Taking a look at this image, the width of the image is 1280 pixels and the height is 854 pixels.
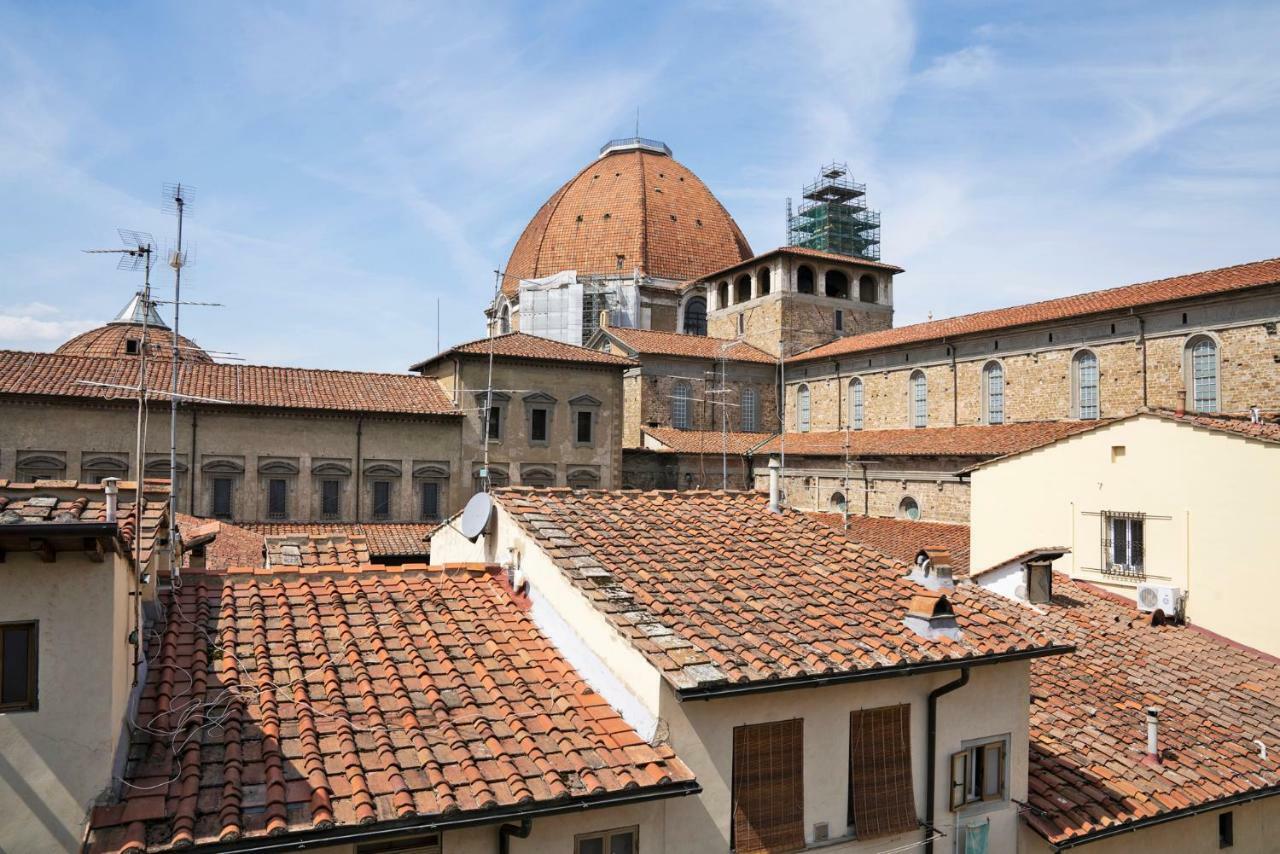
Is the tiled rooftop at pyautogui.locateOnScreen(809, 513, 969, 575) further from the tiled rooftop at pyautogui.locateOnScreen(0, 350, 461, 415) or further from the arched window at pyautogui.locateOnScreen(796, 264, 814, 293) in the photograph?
the arched window at pyautogui.locateOnScreen(796, 264, 814, 293)

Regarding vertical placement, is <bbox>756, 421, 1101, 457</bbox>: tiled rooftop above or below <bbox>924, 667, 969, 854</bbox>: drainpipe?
above

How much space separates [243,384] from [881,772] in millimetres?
26431

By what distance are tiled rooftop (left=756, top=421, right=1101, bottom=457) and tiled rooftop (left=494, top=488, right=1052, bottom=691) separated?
1883 centimetres

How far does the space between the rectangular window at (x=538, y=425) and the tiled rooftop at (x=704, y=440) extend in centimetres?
693

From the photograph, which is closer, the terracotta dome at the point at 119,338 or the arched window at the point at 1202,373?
the arched window at the point at 1202,373

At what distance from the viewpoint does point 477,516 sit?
9.20 meters

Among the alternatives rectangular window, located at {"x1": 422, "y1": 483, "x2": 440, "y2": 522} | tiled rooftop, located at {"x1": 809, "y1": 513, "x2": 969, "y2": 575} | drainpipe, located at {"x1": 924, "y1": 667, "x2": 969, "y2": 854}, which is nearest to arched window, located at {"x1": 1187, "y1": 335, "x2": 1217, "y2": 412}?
tiled rooftop, located at {"x1": 809, "y1": 513, "x2": 969, "y2": 575}

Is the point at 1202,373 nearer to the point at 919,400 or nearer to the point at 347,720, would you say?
the point at 919,400

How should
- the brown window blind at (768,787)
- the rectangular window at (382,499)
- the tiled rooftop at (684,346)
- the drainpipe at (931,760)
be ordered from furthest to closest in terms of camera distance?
the tiled rooftop at (684,346) → the rectangular window at (382,499) → the drainpipe at (931,760) → the brown window blind at (768,787)

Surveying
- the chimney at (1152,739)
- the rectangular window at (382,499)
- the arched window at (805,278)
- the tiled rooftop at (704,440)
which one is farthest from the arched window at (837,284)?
the chimney at (1152,739)

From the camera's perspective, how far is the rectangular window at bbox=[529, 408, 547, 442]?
32062 mm

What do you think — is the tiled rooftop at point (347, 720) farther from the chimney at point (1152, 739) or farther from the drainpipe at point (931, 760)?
the chimney at point (1152, 739)

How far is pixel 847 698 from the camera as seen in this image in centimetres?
672

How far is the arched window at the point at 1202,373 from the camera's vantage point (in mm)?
26406
